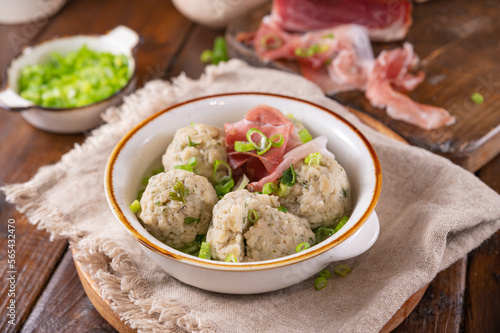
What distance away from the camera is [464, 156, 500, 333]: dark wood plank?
7.04 ft

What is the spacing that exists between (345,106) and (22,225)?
1.87 metres

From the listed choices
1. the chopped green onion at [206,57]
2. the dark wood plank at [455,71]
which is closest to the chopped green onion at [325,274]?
the dark wood plank at [455,71]

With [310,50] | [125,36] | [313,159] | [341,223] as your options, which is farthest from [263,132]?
[125,36]

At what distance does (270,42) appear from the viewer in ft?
11.9

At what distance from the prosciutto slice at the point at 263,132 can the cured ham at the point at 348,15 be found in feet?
5.58

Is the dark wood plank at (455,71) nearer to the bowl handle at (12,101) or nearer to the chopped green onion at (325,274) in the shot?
the chopped green onion at (325,274)

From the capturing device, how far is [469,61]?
350cm

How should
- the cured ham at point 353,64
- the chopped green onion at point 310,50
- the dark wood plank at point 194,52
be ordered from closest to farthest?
the cured ham at point 353,64 → the chopped green onion at point 310,50 → the dark wood plank at point 194,52

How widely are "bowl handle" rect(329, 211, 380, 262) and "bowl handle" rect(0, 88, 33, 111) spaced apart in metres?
2.03

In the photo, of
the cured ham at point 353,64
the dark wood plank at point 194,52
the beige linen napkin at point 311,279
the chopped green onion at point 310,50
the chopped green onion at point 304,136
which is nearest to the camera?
the beige linen napkin at point 311,279

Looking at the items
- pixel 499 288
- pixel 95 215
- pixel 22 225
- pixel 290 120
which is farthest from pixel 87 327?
pixel 499 288

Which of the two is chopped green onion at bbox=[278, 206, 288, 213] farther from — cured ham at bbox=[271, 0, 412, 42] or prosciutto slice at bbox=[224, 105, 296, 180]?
cured ham at bbox=[271, 0, 412, 42]

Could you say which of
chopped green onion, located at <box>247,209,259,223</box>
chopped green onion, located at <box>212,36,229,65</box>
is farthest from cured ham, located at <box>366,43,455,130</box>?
chopped green onion, located at <box>247,209,259,223</box>

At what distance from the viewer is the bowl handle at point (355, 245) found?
1927 mm
